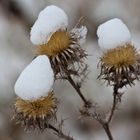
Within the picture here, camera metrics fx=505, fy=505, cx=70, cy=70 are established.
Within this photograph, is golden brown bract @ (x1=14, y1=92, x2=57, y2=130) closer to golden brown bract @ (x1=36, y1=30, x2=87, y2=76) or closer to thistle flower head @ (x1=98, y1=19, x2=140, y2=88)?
golden brown bract @ (x1=36, y1=30, x2=87, y2=76)

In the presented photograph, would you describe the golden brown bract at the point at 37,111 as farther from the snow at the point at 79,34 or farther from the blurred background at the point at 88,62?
the blurred background at the point at 88,62

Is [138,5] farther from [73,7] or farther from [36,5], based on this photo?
[36,5]

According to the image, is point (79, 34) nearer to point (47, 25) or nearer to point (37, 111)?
point (47, 25)

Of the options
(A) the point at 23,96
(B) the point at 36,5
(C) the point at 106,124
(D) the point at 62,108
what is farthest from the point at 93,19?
(A) the point at 23,96

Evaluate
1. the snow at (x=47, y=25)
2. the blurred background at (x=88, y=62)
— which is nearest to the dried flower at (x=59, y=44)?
the snow at (x=47, y=25)

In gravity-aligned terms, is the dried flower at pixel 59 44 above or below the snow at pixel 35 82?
above

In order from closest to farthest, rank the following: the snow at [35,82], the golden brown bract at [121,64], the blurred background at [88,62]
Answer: the snow at [35,82]
the golden brown bract at [121,64]
the blurred background at [88,62]

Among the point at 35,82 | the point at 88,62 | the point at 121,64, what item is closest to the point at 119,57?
the point at 121,64
